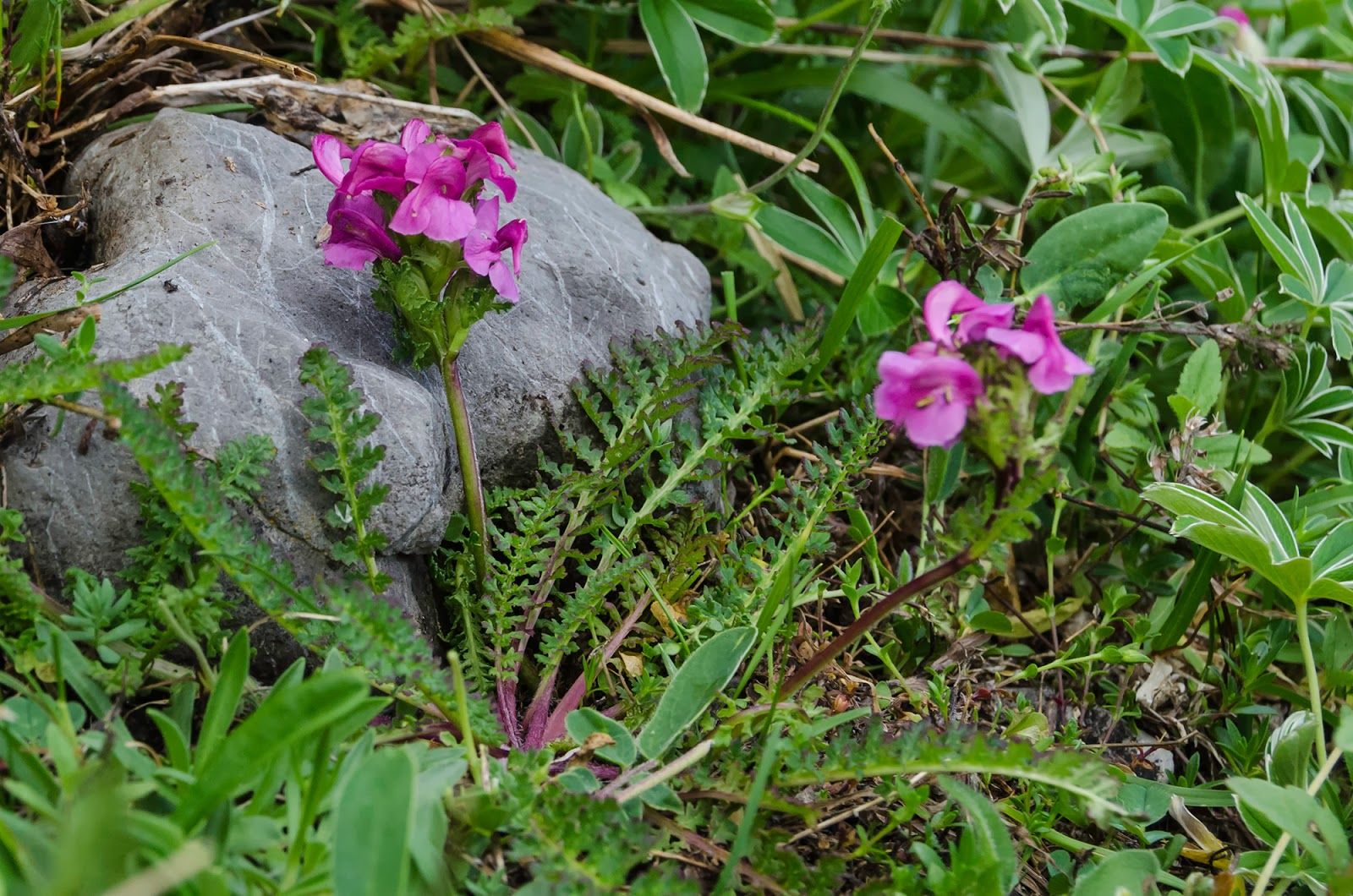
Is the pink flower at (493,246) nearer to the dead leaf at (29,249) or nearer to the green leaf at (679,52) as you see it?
the dead leaf at (29,249)

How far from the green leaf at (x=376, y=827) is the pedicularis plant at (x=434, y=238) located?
513 millimetres

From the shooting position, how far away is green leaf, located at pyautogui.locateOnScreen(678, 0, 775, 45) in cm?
224

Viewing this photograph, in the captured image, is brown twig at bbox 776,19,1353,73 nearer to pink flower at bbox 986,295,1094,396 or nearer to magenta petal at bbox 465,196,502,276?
magenta petal at bbox 465,196,502,276

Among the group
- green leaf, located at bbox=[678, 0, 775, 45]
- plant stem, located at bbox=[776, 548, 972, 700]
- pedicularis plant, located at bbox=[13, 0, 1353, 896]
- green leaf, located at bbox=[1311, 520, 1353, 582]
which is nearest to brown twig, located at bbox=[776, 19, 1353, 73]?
pedicularis plant, located at bbox=[13, 0, 1353, 896]

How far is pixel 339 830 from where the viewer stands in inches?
38.9

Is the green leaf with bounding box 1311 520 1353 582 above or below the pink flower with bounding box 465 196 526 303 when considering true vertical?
below

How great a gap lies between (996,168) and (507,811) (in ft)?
6.49

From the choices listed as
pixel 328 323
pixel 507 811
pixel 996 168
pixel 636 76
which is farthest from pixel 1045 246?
pixel 507 811

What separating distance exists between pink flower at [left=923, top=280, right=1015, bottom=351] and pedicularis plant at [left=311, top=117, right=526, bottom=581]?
56 centimetres

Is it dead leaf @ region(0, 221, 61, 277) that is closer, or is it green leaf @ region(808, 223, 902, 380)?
dead leaf @ region(0, 221, 61, 277)

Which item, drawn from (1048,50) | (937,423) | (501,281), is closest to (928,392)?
(937,423)

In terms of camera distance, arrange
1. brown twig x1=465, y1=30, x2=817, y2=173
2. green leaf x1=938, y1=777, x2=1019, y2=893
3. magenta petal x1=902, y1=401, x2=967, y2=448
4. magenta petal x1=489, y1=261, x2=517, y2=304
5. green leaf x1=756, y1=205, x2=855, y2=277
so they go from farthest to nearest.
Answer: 1. brown twig x1=465, y1=30, x2=817, y2=173
2. green leaf x1=756, y1=205, x2=855, y2=277
3. magenta petal x1=489, y1=261, x2=517, y2=304
4. green leaf x1=938, y1=777, x2=1019, y2=893
5. magenta petal x1=902, y1=401, x2=967, y2=448

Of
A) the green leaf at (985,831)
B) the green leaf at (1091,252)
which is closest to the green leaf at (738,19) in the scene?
the green leaf at (1091,252)

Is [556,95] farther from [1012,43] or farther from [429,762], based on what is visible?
[429,762]
